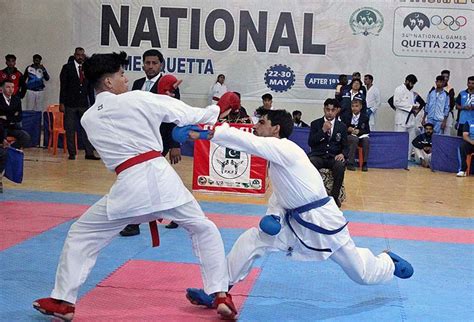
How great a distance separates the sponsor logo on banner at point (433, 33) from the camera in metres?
15.9

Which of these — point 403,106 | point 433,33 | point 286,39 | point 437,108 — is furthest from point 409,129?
point 286,39

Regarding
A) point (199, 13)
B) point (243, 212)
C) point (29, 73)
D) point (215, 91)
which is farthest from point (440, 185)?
point (29, 73)

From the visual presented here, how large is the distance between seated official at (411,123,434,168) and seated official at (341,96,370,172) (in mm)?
1615

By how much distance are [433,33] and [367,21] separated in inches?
60.2

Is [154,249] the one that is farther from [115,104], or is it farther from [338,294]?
[115,104]

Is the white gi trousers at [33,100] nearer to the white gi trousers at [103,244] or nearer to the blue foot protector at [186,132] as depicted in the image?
the white gi trousers at [103,244]

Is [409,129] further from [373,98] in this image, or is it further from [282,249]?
[282,249]

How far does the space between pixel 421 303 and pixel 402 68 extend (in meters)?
12.0

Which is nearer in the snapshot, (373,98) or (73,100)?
(73,100)

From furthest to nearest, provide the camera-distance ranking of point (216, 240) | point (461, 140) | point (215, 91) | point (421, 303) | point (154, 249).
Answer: point (215, 91)
point (461, 140)
point (154, 249)
point (421, 303)
point (216, 240)

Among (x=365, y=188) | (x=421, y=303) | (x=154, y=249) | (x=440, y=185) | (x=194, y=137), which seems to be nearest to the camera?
(x=194, y=137)

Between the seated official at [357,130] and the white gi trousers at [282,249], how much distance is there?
8754 millimetres

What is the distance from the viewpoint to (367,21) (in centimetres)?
1602

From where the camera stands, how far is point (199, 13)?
16.3m
